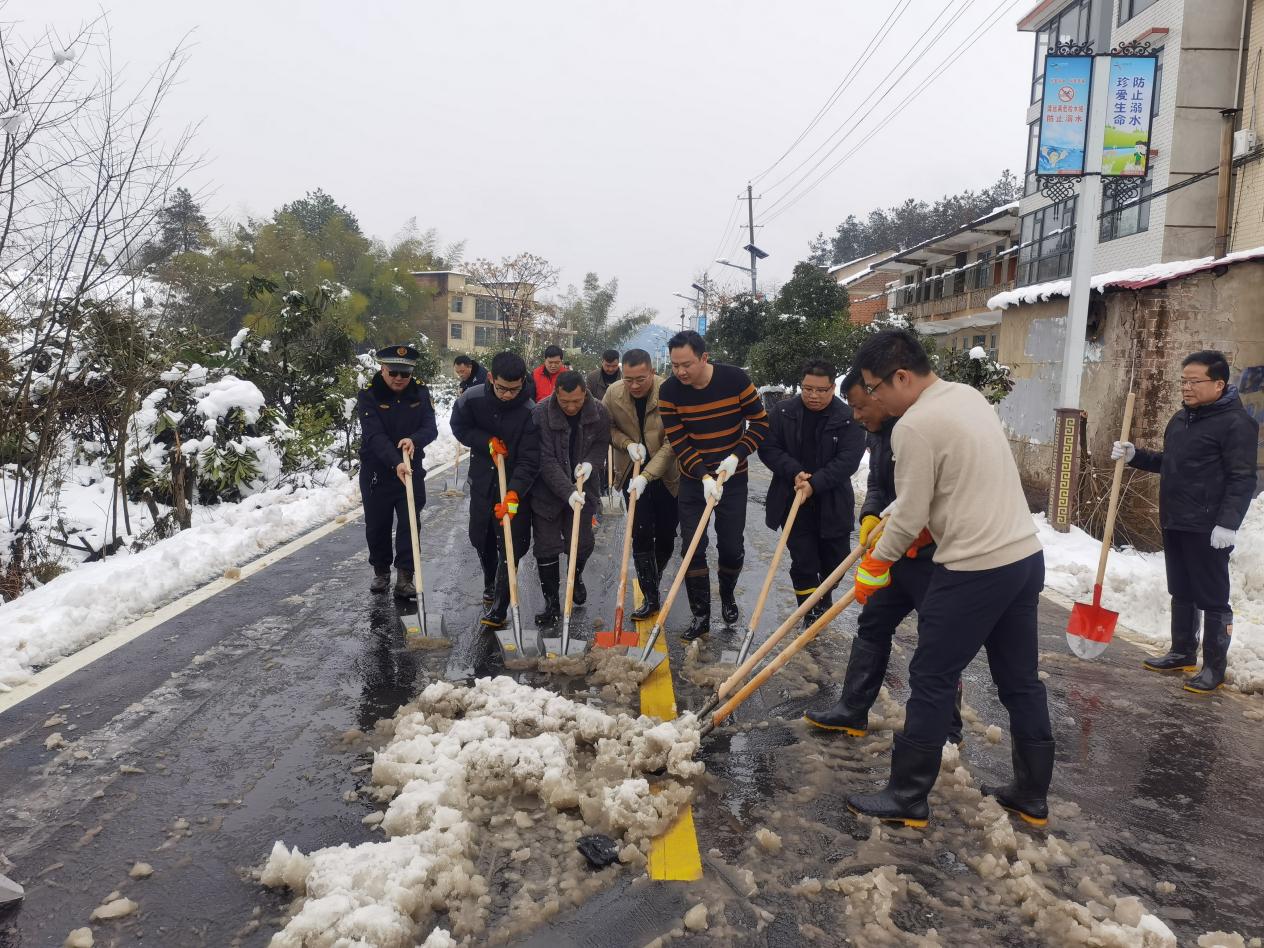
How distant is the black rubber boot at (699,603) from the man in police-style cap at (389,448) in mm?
2111

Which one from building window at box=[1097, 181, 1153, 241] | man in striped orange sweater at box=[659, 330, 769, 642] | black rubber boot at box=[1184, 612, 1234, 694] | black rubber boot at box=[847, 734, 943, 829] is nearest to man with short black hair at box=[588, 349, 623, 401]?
man in striped orange sweater at box=[659, 330, 769, 642]

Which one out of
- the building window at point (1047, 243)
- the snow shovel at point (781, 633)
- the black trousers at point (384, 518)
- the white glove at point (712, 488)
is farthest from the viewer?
the building window at point (1047, 243)

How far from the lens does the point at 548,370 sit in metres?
10.5

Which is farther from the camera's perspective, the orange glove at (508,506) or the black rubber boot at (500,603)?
the black rubber boot at (500,603)

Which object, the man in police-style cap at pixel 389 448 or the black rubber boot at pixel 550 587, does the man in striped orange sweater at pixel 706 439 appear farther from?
the man in police-style cap at pixel 389 448

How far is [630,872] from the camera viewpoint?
2.95 meters

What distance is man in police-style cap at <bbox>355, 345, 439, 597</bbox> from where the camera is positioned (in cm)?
637

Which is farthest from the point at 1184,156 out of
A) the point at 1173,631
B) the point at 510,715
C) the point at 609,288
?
the point at 609,288

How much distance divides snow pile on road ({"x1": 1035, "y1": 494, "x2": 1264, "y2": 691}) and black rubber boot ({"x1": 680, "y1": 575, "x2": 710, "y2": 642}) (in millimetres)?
2920

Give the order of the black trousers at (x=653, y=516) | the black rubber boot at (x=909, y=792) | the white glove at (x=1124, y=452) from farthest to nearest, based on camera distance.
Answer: the black trousers at (x=653, y=516), the white glove at (x=1124, y=452), the black rubber boot at (x=909, y=792)

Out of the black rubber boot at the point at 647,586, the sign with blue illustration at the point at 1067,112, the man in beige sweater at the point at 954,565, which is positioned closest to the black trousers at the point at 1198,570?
the man in beige sweater at the point at 954,565

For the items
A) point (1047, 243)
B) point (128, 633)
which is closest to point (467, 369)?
point (128, 633)

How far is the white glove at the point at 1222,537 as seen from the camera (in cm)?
488

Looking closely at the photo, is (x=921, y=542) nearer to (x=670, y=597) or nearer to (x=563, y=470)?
(x=670, y=597)
